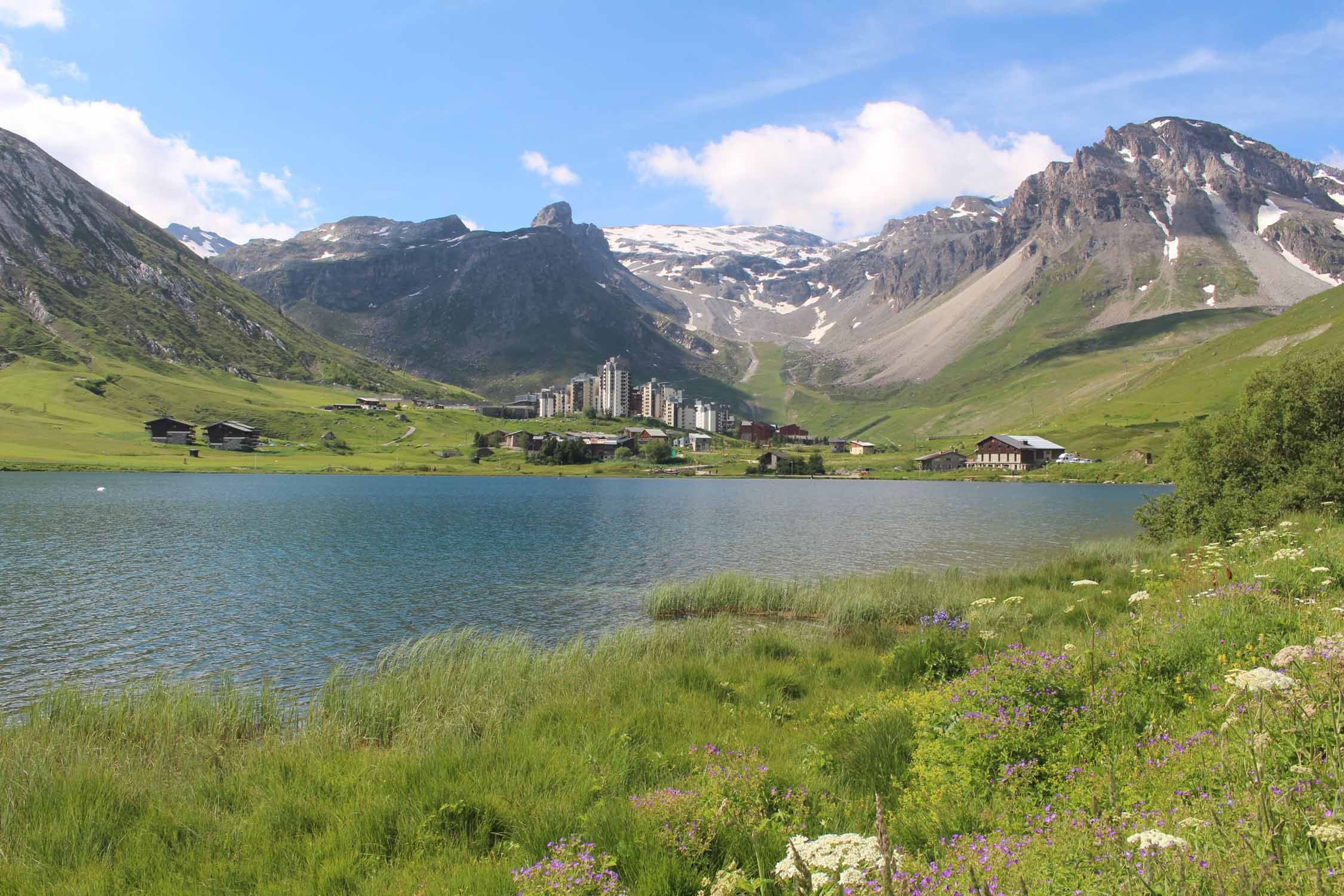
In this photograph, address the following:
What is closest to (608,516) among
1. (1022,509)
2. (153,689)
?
(1022,509)

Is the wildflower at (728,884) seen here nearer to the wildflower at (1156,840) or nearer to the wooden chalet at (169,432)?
the wildflower at (1156,840)

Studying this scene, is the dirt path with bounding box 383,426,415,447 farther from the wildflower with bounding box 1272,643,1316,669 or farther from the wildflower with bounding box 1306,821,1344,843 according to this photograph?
the wildflower with bounding box 1306,821,1344,843

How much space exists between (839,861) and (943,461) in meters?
203

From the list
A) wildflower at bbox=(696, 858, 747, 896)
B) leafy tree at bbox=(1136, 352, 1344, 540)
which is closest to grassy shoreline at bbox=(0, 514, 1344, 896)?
wildflower at bbox=(696, 858, 747, 896)

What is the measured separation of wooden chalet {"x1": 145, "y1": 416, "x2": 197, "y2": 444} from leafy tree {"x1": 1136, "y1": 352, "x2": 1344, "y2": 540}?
191m

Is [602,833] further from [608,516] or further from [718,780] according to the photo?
[608,516]

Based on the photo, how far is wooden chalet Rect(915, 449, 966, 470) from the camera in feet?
629

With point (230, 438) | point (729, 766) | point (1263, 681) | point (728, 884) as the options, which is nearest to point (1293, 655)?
point (1263, 681)

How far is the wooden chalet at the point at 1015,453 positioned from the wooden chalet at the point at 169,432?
19722 centimetres

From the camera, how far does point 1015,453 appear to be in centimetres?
18325

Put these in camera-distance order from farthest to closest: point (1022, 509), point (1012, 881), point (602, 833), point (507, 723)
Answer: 1. point (1022, 509)
2. point (507, 723)
3. point (602, 833)
4. point (1012, 881)

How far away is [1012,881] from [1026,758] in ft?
13.3

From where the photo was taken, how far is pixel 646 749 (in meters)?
10.5

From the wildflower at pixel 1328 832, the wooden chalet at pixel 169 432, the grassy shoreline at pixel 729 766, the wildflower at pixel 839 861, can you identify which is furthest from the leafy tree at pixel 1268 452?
the wooden chalet at pixel 169 432
